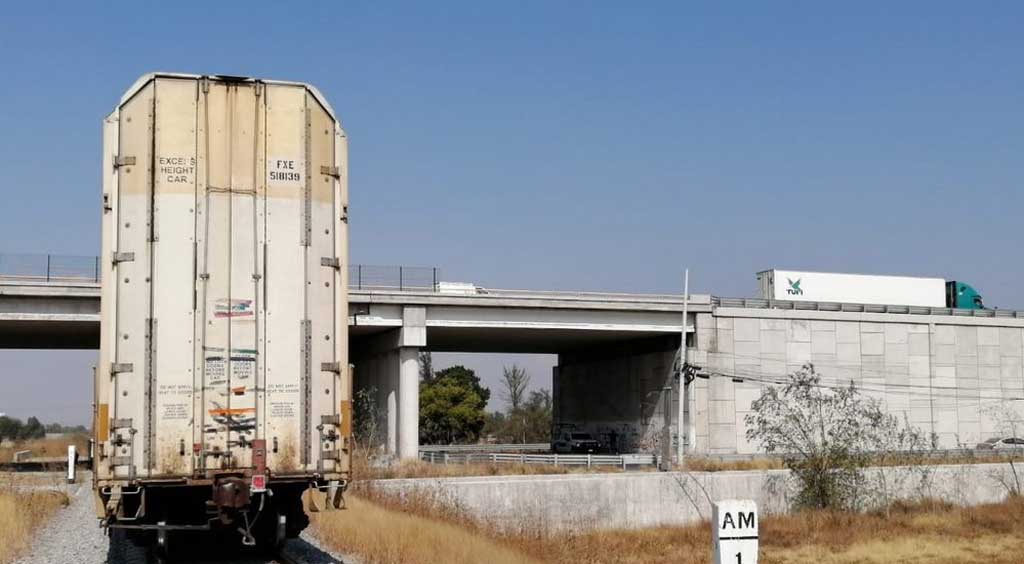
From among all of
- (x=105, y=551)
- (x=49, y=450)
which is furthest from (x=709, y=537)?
(x=49, y=450)

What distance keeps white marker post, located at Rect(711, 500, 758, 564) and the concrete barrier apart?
2196 centimetres

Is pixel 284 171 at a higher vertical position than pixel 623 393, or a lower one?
higher

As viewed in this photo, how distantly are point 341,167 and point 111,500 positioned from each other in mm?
4878

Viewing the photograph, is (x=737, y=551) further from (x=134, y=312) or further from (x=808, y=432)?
(x=808, y=432)

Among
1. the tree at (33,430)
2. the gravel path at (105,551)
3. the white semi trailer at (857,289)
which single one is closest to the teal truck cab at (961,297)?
the white semi trailer at (857,289)

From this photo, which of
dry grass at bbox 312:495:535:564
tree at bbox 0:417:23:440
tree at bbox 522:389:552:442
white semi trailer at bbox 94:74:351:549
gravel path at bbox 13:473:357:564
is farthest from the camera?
tree at bbox 0:417:23:440

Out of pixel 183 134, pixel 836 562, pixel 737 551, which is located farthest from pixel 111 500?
pixel 836 562

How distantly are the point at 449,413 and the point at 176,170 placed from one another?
70307 mm

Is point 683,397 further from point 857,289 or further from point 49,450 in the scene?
point 49,450

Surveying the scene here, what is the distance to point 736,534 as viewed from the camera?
8.80 meters

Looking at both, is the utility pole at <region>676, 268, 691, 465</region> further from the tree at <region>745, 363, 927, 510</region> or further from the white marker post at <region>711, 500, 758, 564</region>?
the white marker post at <region>711, 500, 758, 564</region>

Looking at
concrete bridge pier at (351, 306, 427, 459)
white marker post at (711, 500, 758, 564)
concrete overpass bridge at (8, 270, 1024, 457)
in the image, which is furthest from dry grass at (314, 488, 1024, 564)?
concrete bridge pier at (351, 306, 427, 459)

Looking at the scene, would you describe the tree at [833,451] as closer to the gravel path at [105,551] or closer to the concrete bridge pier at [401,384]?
the concrete bridge pier at [401,384]

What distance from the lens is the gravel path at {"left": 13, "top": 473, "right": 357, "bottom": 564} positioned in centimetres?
1477
